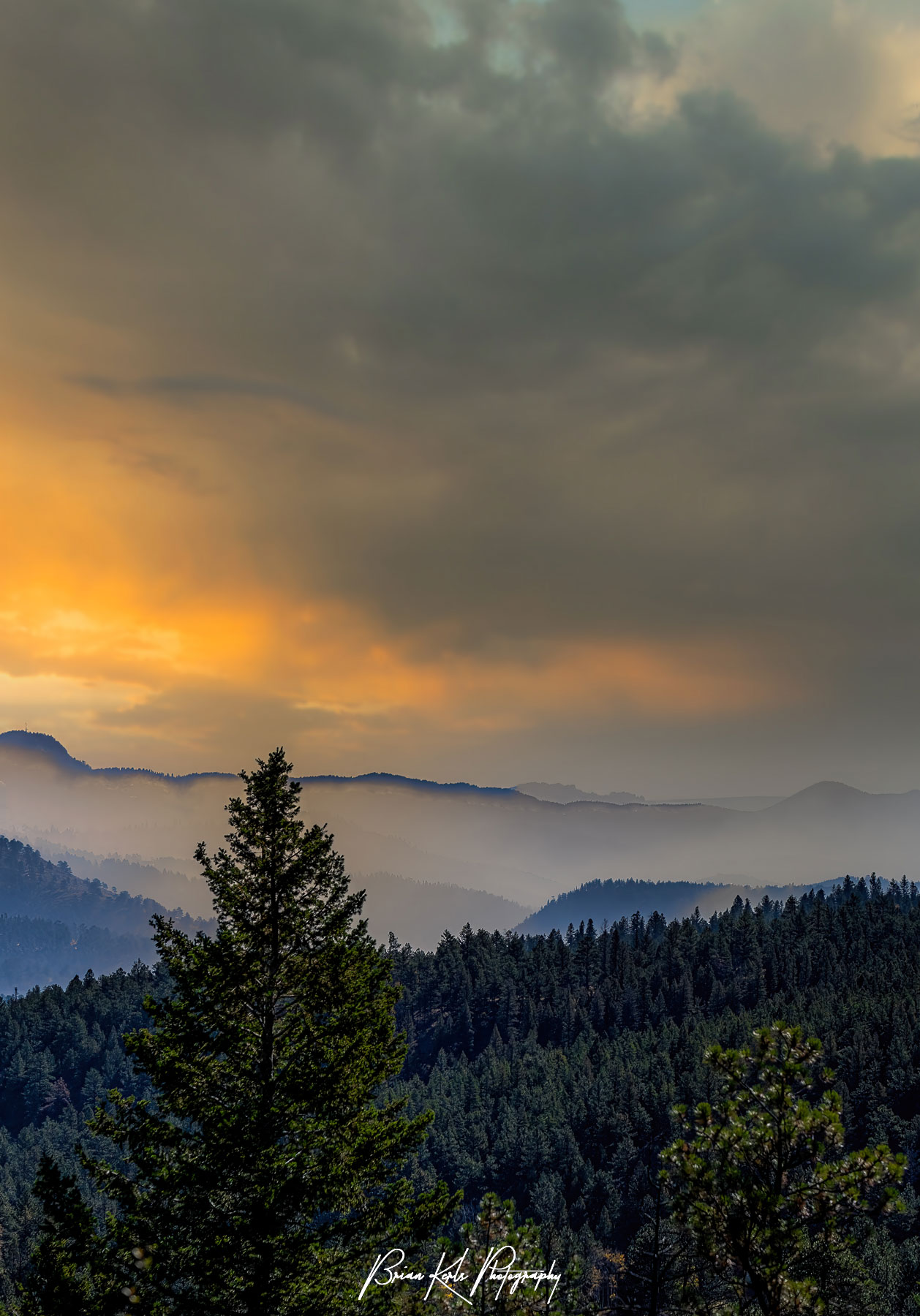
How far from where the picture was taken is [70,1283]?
20.7m

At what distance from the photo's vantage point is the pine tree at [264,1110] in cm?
2081

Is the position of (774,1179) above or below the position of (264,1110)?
above

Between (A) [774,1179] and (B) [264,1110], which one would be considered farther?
(B) [264,1110]

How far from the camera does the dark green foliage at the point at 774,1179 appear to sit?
15.4 metres

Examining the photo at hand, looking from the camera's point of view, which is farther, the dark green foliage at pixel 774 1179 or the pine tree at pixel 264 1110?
the pine tree at pixel 264 1110

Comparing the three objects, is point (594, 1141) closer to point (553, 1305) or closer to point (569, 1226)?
point (569, 1226)

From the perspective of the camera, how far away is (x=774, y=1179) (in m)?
16.7

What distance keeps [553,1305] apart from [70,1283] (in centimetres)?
1475

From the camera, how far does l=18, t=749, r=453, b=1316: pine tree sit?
20.8 meters

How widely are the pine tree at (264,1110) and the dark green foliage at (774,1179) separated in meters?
8.38

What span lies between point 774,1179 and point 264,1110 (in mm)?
11399

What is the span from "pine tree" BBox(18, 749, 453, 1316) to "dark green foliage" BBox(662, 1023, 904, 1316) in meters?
8.38

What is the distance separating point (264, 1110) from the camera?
70.2ft

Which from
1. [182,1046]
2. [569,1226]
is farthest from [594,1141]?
[182,1046]
